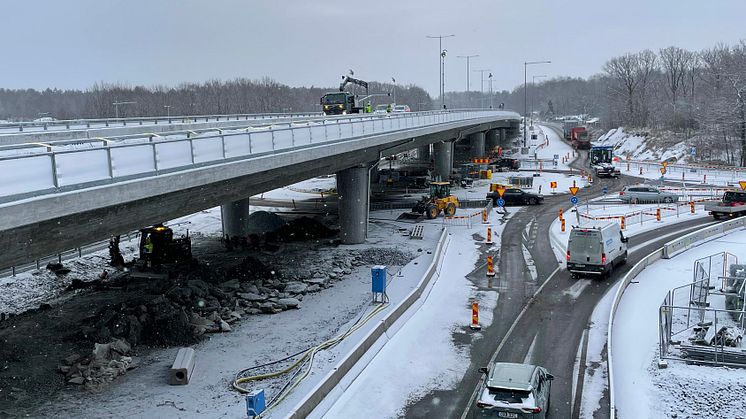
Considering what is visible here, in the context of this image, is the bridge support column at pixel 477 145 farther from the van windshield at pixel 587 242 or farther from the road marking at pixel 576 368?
the road marking at pixel 576 368

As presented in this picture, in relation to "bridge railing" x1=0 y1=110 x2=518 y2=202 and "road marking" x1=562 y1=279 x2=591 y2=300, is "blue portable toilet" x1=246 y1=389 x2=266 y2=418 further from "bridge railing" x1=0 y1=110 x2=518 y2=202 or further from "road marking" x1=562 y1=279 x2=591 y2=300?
"road marking" x1=562 y1=279 x2=591 y2=300

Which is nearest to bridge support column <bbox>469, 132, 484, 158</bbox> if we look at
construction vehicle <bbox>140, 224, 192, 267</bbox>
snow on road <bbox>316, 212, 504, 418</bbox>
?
construction vehicle <bbox>140, 224, 192, 267</bbox>

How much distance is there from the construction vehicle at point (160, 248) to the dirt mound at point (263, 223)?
9.10 meters

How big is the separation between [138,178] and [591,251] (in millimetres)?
18360

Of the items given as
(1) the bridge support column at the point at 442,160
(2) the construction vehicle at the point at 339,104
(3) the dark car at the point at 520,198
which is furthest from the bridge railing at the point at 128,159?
(1) the bridge support column at the point at 442,160

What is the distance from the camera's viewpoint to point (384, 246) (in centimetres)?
3575

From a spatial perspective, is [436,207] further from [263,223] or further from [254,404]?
[254,404]

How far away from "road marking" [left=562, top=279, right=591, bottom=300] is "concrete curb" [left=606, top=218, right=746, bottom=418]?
5.02 ft

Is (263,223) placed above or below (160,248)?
below

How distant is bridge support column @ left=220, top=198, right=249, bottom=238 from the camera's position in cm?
3922

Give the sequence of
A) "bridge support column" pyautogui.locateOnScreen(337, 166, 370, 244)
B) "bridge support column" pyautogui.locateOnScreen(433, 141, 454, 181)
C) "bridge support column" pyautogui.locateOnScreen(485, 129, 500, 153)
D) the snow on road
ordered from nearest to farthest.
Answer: the snow on road → "bridge support column" pyautogui.locateOnScreen(337, 166, 370, 244) → "bridge support column" pyautogui.locateOnScreen(433, 141, 454, 181) → "bridge support column" pyautogui.locateOnScreen(485, 129, 500, 153)

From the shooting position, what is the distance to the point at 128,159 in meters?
15.7

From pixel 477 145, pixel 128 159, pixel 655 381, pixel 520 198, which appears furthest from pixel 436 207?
pixel 477 145

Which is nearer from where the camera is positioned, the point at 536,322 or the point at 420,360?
the point at 420,360
